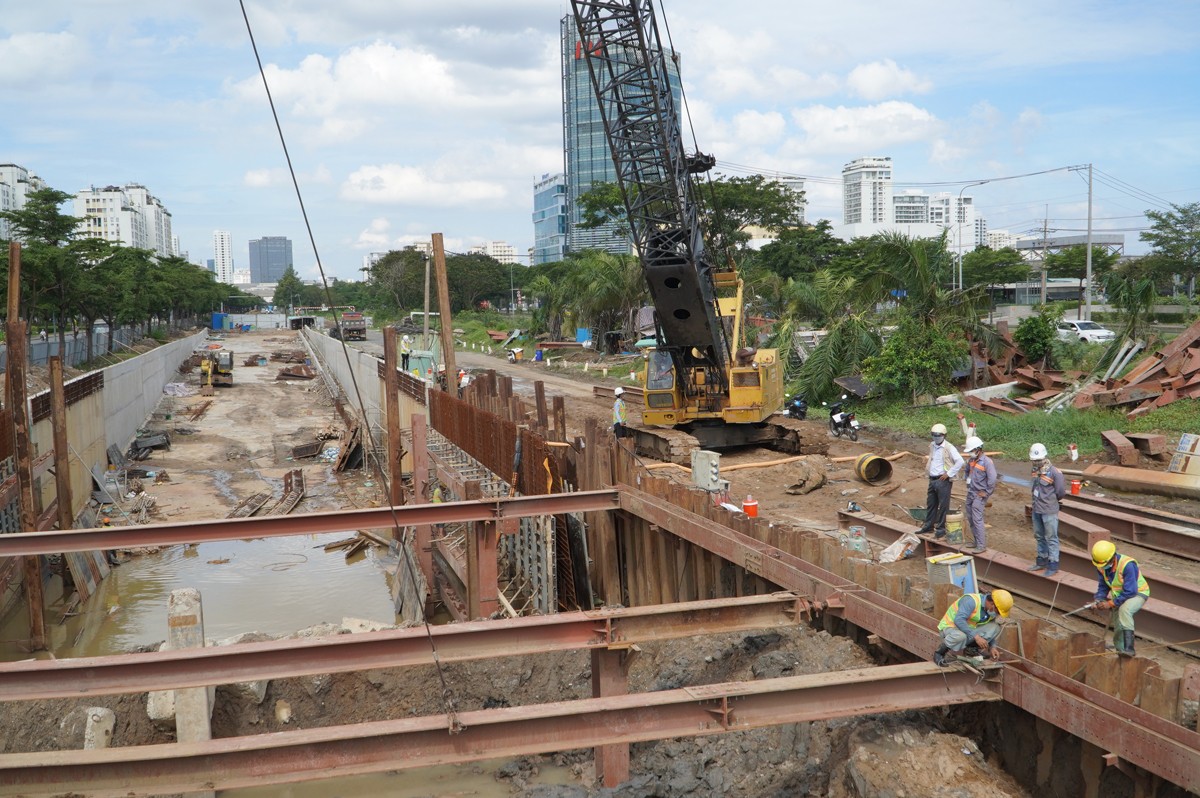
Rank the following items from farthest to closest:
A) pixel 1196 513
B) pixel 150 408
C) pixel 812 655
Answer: pixel 150 408
pixel 1196 513
pixel 812 655

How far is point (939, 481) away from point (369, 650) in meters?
7.45

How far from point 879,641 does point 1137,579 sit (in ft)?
7.26

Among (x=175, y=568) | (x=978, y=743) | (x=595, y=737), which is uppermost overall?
(x=595, y=737)

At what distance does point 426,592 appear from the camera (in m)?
15.2

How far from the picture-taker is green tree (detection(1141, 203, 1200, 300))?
57375 millimetres

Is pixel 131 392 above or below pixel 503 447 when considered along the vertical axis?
below

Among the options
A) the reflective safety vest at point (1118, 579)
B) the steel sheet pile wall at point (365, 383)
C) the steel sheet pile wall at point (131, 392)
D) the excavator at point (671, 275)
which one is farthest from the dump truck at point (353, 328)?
the reflective safety vest at point (1118, 579)

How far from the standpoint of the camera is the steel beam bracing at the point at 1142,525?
39.5ft

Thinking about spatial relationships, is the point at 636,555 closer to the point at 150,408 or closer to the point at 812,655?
the point at 812,655

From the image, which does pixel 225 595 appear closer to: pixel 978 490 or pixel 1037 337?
pixel 978 490

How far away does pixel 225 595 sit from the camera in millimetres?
17641

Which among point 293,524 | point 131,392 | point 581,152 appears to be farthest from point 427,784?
point 581,152

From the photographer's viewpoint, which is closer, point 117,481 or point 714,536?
point 714,536

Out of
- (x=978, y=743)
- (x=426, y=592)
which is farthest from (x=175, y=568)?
(x=978, y=743)
